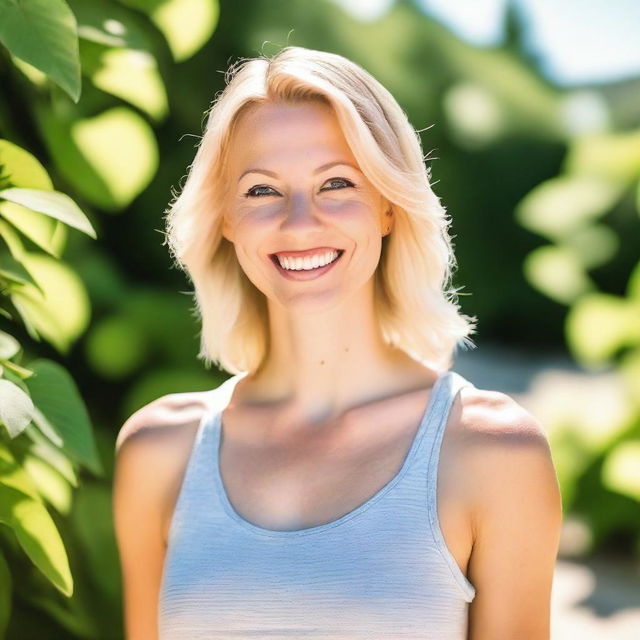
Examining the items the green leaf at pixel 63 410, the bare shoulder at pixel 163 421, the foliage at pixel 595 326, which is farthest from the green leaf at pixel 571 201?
the green leaf at pixel 63 410

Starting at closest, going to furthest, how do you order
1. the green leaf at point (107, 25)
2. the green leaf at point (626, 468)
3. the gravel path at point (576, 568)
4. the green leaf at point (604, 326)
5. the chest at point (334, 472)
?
the chest at point (334, 472), the green leaf at point (107, 25), the gravel path at point (576, 568), the green leaf at point (604, 326), the green leaf at point (626, 468)

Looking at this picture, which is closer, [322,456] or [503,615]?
[503,615]

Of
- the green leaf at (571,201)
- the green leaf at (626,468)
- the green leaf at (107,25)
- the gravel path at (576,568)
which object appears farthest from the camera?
the green leaf at (571,201)

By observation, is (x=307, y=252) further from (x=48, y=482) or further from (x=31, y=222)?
(x=48, y=482)

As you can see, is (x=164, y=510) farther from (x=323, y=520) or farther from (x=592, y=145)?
(x=592, y=145)

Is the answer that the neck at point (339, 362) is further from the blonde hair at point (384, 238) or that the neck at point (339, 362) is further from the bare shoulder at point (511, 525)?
the bare shoulder at point (511, 525)

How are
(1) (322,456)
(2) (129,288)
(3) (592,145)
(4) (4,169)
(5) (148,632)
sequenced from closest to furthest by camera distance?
(4) (4,169) → (1) (322,456) → (5) (148,632) → (2) (129,288) → (3) (592,145)

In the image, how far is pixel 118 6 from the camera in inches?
61.7

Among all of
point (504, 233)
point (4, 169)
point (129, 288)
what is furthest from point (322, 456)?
point (504, 233)

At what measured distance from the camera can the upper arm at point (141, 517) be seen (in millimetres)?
1568

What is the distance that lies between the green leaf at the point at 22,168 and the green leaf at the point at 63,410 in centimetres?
21

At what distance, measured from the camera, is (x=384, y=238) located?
158 cm

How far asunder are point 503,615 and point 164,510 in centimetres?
46

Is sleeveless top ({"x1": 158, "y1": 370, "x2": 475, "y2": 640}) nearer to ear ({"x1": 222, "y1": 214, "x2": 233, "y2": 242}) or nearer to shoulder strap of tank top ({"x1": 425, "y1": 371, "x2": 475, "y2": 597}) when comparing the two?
shoulder strap of tank top ({"x1": 425, "y1": 371, "x2": 475, "y2": 597})
